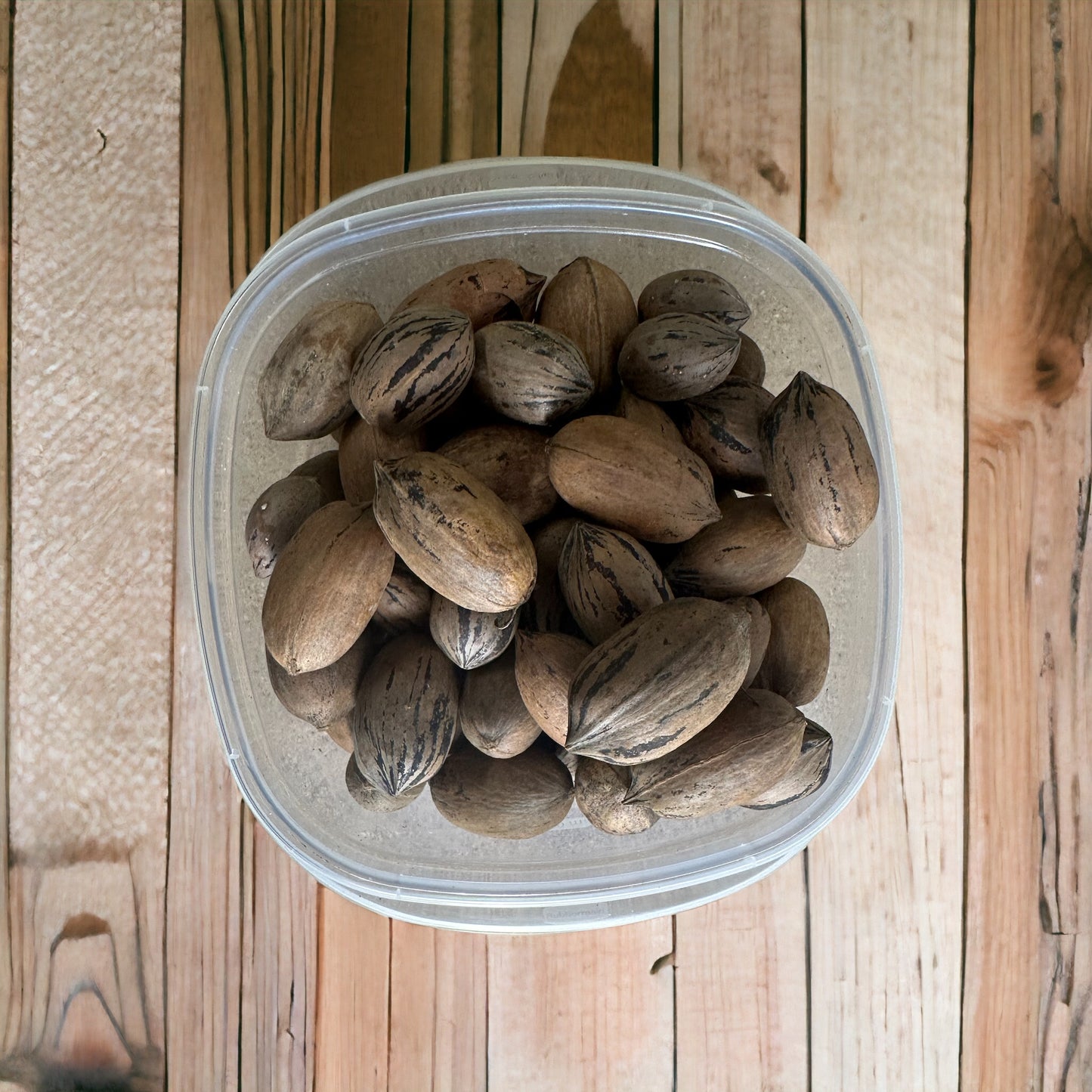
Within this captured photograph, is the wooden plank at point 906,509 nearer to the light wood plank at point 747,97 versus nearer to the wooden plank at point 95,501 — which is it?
the light wood plank at point 747,97

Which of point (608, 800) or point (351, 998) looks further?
point (351, 998)

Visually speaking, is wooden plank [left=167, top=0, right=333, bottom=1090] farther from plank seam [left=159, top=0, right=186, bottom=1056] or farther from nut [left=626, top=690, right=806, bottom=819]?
nut [left=626, top=690, right=806, bottom=819]

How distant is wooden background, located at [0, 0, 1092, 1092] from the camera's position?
0.71 meters

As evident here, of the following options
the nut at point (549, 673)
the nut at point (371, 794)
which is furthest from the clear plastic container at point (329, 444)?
the nut at point (549, 673)

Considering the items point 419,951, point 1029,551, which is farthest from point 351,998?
point 1029,551

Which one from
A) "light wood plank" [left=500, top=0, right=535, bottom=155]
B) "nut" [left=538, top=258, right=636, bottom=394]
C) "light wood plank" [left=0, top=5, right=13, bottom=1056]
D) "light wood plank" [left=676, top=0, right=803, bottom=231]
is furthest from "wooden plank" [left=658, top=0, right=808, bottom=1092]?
"light wood plank" [left=0, top=5, right=13, bottom=1056]

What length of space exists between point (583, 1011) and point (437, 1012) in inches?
4.4

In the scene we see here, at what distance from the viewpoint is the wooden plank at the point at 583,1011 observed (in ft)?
2.35

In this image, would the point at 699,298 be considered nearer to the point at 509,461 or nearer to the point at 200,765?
the point at 509,461

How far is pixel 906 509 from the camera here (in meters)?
0.71

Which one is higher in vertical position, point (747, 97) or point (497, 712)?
point (747, 97)

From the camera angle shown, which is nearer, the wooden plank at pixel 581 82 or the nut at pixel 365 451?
the nut at pixel 365 451

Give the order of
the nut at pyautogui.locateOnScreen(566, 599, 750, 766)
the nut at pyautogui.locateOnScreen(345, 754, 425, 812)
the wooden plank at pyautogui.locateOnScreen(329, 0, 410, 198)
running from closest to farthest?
the nut at pyautogui.locateOnScreen(566, 599, 750, 766) < the nut at pyautogui.locateOnScreen(345, 754, 425, 812) < the wooden plank at pyautogui.locateOnScreen(329, 0, 410, 198)

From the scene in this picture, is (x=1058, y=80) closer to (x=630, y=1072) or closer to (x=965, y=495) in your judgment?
(x=965, y=495)
